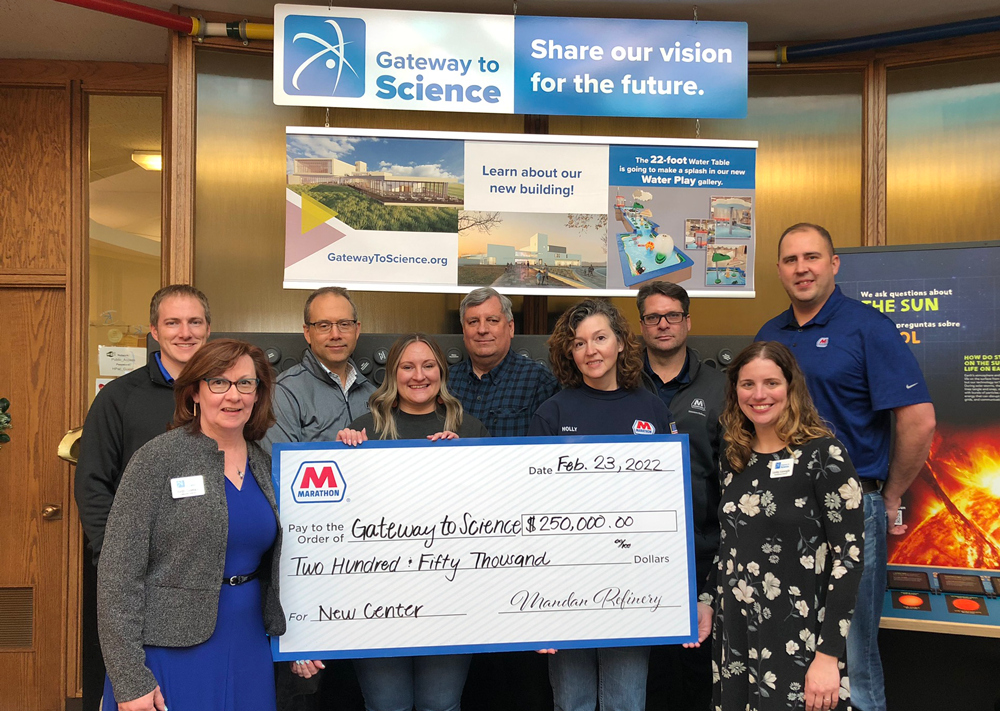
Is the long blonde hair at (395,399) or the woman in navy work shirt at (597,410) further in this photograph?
the long blonde hair at (395,399)

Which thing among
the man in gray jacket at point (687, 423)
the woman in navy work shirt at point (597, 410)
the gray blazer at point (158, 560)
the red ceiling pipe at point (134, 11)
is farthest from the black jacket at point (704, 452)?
the red ceiling pipe at point (134, 11)

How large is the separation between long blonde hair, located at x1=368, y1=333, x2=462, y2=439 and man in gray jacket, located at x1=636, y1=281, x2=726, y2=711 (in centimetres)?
82

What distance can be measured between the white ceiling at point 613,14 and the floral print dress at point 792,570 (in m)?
2.65

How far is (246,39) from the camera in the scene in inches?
147

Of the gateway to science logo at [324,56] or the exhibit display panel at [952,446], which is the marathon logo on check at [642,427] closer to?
the exhibit display panel at [952,446]

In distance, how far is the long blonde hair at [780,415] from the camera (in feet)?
6.79

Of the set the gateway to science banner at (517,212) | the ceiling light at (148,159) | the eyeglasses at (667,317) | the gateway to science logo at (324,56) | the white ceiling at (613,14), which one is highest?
the white ceiling at (613,14)

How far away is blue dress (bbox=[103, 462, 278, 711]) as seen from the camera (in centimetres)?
186

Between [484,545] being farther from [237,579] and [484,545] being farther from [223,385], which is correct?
[223,385]

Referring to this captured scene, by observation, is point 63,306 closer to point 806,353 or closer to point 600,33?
point 600,33

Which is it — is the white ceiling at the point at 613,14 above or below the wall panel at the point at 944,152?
above

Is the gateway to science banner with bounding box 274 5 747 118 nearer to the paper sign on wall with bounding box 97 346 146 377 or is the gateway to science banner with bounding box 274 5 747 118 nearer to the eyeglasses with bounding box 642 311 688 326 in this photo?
the eyeglasses with bounding box 642 311 688 326

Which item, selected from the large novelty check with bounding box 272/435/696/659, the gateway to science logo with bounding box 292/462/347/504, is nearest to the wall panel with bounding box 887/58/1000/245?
the large novelty check with bounding box 272/435/696/659

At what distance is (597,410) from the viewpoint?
8.16 feet
